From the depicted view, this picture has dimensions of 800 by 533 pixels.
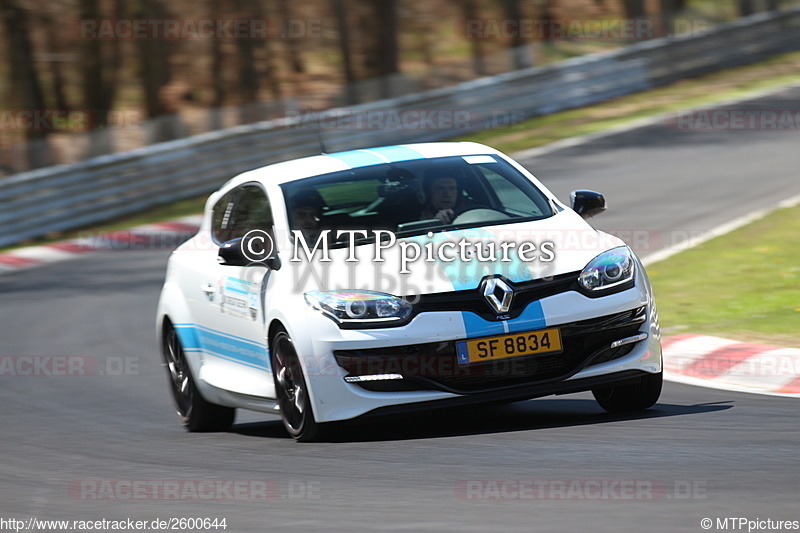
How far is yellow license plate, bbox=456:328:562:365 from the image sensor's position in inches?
251

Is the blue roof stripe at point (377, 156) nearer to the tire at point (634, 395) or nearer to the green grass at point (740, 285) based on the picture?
the tire at point (634, 395)

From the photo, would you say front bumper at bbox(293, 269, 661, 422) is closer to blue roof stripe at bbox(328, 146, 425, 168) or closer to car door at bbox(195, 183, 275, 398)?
car door at bbox(195, 183, 275, 398)

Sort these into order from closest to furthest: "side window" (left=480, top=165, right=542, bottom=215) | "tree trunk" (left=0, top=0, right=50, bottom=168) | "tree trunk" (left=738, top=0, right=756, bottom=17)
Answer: "side window" (left=480, top=165, right=542, bottom=215)
"tree trunk" (left=0, top=0, right=50, bottom=168)
"tree trunk" (left=738, top=0, right=756, bottom=17)

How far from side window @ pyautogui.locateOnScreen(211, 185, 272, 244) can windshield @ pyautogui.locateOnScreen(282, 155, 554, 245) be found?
0.68ft

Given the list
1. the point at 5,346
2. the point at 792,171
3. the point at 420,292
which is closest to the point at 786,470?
the point at 420,292

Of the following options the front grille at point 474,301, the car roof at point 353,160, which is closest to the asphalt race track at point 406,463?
the front grille at point 474,301

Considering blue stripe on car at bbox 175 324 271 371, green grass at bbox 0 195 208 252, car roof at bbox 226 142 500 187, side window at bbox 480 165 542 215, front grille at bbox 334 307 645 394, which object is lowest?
green grass at bbox 0 195 208 252

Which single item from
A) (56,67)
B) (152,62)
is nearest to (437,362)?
(152,62)

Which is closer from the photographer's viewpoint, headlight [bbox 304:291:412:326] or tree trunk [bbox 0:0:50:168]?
headlight [bbox 304:291:412:326]

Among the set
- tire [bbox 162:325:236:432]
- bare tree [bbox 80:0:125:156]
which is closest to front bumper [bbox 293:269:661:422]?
tire [bbox 162:325:236:432]

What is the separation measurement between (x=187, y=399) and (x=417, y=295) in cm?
262

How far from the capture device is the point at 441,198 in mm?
7387

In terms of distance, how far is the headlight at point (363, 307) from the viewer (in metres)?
6.40

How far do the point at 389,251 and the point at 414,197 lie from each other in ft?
2.34
